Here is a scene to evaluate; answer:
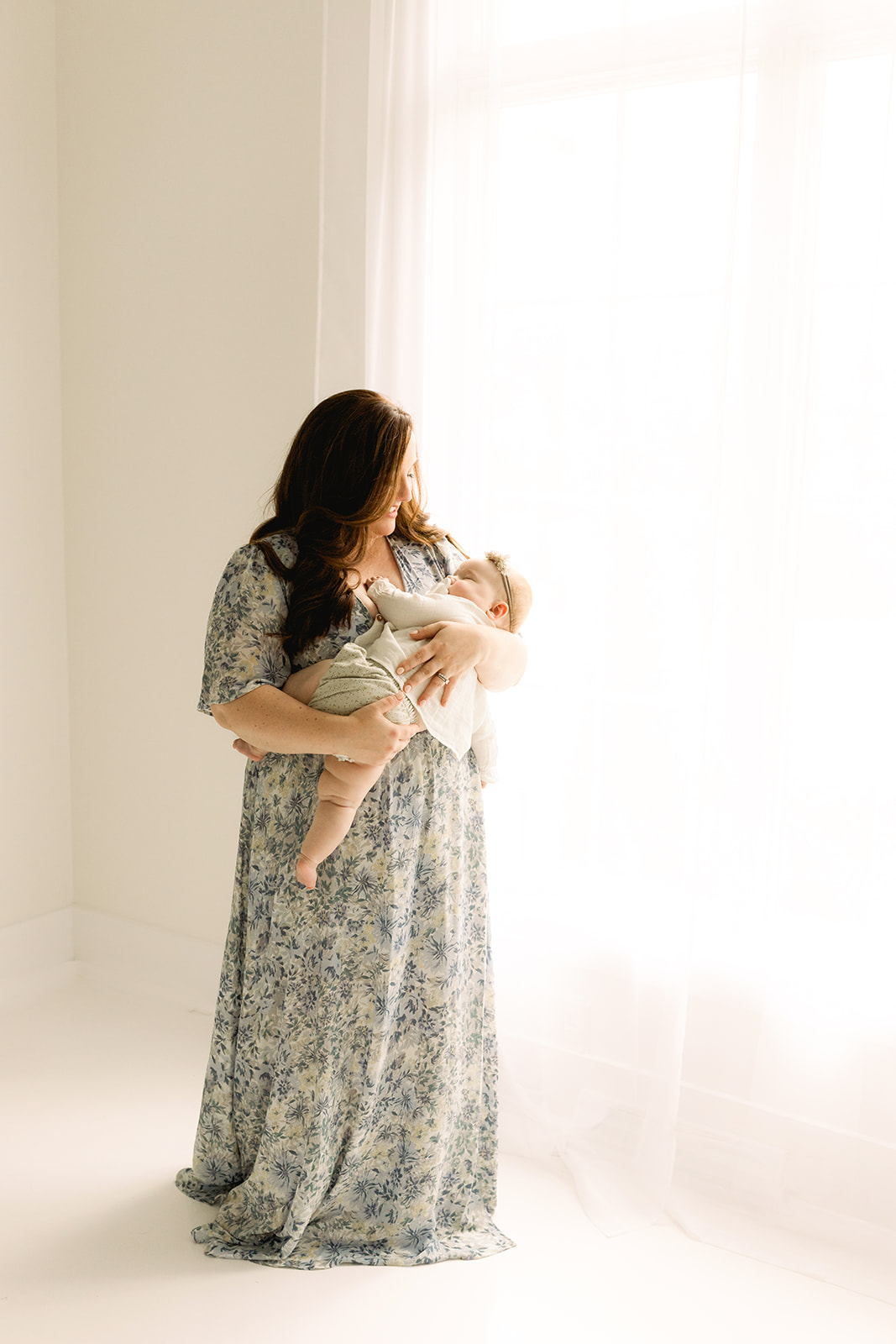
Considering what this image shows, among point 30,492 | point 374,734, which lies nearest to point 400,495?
point 374,734

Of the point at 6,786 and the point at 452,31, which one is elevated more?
the point at 452,31

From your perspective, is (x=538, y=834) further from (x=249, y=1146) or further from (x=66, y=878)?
(x=66, y=878)

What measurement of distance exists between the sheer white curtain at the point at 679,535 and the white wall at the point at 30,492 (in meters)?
1.15

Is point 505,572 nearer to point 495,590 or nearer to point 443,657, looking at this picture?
point 495,590

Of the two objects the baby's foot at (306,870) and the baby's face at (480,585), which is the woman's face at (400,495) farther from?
the baby's foot at (306,870)

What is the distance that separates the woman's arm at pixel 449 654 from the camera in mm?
1830

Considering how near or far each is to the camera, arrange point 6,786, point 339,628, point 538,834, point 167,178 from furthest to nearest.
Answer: point 6,786
point 167,178
point 538,834
point 339,628

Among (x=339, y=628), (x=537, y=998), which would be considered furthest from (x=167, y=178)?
(x=537, y=998)

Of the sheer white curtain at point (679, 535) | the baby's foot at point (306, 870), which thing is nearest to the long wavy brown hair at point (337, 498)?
the baby's foot at point (306, 870)

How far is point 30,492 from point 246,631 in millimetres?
1592

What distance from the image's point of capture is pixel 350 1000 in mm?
1942

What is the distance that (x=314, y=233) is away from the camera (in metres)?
2.68

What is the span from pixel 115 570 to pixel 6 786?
2.27ft

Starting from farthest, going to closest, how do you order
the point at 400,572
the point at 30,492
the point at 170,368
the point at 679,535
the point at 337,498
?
1. the point at 30,492
2. the point at 170,368
3. the point at 679,535
4. the point at 400,572
5. the point at 337,498
